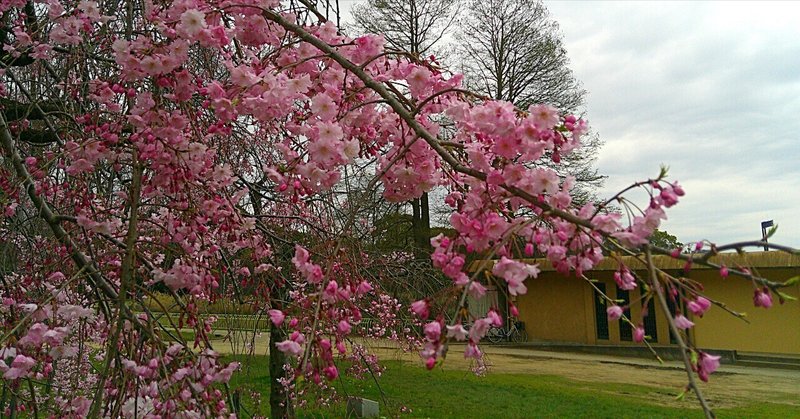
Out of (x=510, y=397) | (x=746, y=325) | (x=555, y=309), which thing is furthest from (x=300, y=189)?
(x=555, y=309)

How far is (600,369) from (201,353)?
10499mm

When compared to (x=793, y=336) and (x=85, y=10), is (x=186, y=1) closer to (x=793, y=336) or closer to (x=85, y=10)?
(x=85, y=10)

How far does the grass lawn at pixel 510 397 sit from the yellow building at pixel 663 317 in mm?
1763

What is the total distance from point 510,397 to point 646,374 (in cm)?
372

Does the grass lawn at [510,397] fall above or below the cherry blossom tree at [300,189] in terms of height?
below

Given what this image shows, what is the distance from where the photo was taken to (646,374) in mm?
10430

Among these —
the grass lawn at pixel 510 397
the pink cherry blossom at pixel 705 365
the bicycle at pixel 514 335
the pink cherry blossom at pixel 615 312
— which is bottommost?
the grass lawn at pixel 510 397

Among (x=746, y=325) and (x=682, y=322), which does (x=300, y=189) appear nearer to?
(x=682, y=322)

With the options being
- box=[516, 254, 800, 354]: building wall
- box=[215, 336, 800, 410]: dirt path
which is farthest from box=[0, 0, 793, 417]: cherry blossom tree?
box=[516, 254, 800, 354]: building wall

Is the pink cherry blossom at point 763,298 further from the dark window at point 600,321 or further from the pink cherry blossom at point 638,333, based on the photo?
the dark window at point 600,321

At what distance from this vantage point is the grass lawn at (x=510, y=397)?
22.6 ft

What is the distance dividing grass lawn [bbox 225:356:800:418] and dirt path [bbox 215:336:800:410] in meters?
0.29

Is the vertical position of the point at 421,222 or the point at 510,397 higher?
the point at 421,222

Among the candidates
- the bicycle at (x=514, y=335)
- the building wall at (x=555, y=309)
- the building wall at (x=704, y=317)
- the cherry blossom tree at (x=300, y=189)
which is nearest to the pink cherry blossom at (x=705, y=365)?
the cherry blossom tree at (x=300, y=189)
